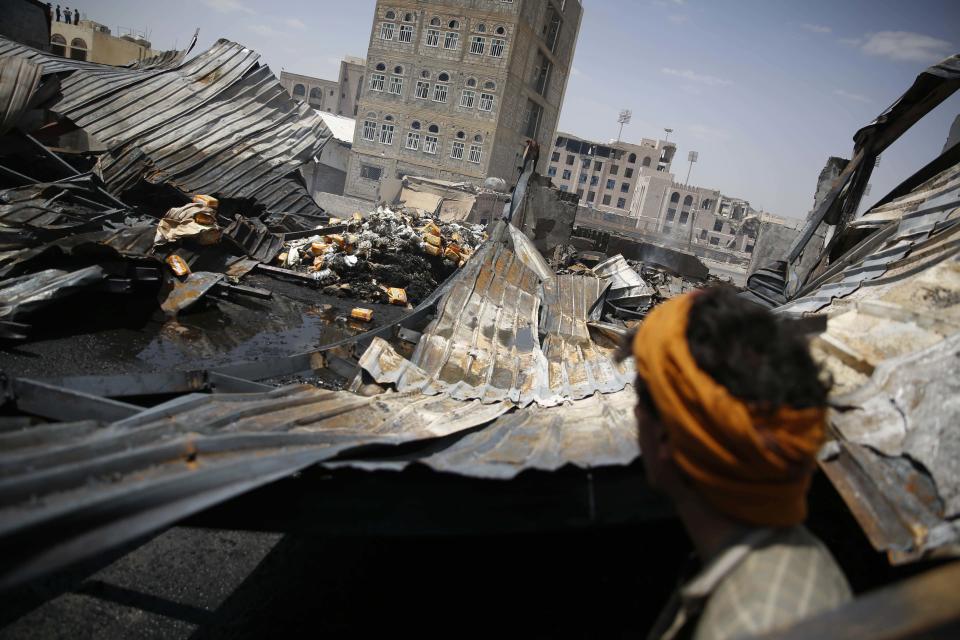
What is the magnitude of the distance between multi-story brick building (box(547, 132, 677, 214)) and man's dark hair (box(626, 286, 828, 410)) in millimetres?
78675

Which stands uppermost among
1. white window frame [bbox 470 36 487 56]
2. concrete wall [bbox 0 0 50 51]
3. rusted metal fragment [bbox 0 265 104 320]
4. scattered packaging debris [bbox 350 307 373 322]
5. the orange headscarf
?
white window frame [bbox 470 36 487 56]

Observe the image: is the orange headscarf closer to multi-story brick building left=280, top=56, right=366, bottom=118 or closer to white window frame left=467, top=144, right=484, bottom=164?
white window frame left=467, top=144, right=484, bottom=164

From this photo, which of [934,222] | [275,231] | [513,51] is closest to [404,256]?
[275,231]

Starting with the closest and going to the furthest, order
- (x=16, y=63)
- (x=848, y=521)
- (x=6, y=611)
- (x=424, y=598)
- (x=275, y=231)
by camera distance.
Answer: (x=848, y=521), (x=424, y=598), (x=6, y=611), (x=16, y=63), (x=275, y=231)

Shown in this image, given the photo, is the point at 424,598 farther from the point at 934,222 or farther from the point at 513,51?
the point at 513,51

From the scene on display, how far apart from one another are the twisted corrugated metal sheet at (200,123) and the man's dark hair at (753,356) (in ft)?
45.4

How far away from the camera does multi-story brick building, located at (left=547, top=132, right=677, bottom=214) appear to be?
77.4m

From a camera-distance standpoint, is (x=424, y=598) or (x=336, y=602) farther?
(x=336, y=602)

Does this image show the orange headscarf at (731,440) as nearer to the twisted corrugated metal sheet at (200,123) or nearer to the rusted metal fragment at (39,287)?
the rusted metal fragment at (39,287)

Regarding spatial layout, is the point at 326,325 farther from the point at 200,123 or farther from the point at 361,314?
the point at 200,123

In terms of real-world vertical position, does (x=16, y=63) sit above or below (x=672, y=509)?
above

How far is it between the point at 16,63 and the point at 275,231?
5.65 meters

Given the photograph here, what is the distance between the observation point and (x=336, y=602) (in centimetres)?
290

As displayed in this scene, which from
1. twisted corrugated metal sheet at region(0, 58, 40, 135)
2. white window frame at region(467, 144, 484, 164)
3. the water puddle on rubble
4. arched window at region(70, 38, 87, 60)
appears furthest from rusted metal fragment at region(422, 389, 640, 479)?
white window frame at region(467, 144, 484, 164)
